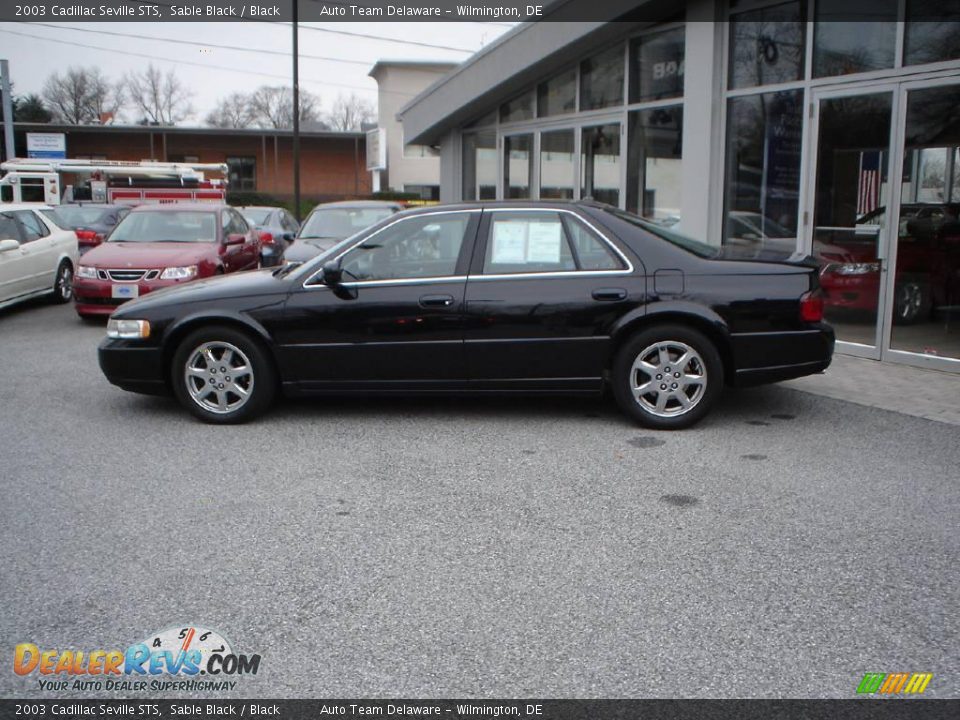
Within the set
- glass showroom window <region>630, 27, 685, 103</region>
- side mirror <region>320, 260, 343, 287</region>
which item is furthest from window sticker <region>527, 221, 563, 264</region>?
glass showroom window <region>630, 27, 685, 103</region>

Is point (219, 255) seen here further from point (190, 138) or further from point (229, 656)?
point (190, 138)

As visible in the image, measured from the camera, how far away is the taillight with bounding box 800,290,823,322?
6.39 meters

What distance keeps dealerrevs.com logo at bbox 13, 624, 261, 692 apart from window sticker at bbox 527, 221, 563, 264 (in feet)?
12.9

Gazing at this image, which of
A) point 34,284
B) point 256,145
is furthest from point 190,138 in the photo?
point 34,284

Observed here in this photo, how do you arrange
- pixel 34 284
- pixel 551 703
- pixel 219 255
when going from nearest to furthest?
1. pixel 551 703
2. pixel 219 255
3. pixel 34 284

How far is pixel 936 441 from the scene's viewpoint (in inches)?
244

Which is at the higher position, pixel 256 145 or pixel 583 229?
pixel 256 145

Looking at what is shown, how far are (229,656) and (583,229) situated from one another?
165 inches

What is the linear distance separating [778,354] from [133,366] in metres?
4.72

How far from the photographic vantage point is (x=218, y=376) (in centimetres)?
669

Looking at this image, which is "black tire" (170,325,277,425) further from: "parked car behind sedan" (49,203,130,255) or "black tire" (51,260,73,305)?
"parked car behind sedan" (49,203,130,255)

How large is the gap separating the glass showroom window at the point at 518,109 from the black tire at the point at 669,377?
9.36 metres

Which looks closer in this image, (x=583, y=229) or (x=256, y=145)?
(x=583, y=229)

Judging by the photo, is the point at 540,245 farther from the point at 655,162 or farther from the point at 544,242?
the point at 655,162
